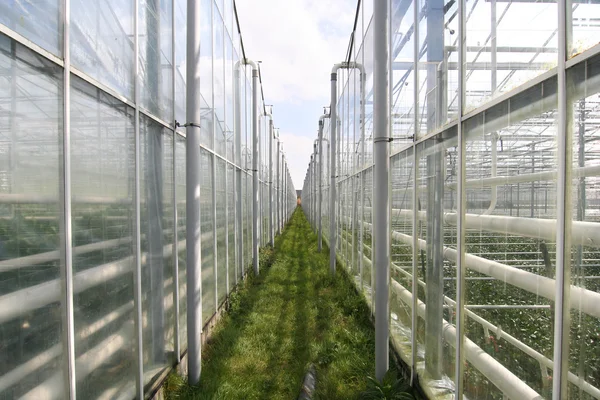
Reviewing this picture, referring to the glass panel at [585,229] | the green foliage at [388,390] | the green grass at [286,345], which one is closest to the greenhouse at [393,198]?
the glass panel at [585,229]

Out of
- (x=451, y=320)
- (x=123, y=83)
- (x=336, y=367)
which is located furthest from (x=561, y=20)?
(x=336, y=367)

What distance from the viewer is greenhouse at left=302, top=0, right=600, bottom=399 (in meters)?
1.41

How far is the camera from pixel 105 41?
2350 millimetres

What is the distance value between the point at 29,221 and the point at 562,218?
233 cm

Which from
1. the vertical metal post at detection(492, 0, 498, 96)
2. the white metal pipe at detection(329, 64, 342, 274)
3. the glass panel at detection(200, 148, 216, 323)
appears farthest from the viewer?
the white metal pipe at detection(329, 64, 342, 274)

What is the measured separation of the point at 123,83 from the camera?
2590 mm

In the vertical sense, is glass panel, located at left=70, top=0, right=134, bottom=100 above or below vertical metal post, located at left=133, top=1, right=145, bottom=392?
above

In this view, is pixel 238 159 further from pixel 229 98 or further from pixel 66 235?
pixel 66 235

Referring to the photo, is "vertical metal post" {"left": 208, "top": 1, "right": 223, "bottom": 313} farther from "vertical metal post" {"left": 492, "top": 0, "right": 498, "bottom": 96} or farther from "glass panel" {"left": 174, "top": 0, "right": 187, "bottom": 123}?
"vertical metal post" {"left": 492, "top": 0, "right": 498, "bottom": 96}

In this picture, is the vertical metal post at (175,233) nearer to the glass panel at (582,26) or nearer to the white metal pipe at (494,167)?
the white metal pipe at (494,167)

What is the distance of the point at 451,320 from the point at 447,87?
1.68 m

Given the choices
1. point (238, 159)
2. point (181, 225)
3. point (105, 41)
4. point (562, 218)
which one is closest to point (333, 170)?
point (238, 159)

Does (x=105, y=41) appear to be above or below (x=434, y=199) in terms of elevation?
above

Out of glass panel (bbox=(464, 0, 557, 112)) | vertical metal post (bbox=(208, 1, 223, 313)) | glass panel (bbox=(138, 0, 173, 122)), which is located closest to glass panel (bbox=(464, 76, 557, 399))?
glass panel (bbox=(464, 0, 557, 112))
